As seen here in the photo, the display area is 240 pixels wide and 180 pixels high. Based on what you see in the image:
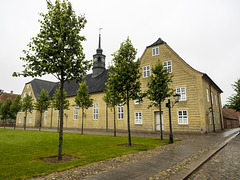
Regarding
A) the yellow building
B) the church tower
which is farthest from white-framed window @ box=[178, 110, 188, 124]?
the church tower

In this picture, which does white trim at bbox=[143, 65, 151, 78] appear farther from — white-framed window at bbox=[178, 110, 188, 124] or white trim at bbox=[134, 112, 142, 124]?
white-framed window at bbox=[178, 110, 188, 124]

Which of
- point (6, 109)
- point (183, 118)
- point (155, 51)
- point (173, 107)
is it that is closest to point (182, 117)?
point (183, 118)

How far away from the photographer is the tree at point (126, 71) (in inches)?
498

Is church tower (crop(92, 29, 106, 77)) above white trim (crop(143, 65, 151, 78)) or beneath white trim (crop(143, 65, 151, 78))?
above

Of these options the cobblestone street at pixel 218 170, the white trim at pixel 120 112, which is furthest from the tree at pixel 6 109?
the cobblestone street at pixel 218 170

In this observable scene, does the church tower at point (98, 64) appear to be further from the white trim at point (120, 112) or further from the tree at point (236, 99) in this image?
the tree at point (236, 99)

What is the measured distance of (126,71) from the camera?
500 inches

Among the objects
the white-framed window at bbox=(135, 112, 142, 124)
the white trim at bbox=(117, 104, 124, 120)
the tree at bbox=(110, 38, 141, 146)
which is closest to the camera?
the tree at bbox=(110, 38, 141, 146)

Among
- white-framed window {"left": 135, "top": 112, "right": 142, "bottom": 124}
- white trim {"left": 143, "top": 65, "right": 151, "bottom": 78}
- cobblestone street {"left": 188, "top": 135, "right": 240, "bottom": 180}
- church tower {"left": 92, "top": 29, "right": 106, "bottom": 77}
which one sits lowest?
cobblestone street {"left": 188, "top": 135, "right": 240, "bottom": 180}

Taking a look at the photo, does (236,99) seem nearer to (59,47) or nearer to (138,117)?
(138,117)

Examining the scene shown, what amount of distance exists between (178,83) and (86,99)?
41.8 feet

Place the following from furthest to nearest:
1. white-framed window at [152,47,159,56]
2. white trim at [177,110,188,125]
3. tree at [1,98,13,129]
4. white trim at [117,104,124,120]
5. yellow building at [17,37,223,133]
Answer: tree at [1,98,13,129], white trim at [117,104,124,120], white-framed window at [152,47,159,56], white trim at [177,110,188,125], yellow building at [17,37,223,133]

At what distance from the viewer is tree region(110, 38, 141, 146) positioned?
12.6 m

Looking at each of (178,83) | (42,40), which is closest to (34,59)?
(42,40)
